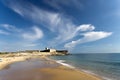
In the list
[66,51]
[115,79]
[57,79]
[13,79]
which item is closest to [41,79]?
[57,79]

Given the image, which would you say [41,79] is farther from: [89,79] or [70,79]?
[89,79]

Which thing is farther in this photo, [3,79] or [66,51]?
[66,51]

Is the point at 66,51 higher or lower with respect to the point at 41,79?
higher

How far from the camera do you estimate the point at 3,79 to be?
1299 centimetres

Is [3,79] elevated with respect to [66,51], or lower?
lower

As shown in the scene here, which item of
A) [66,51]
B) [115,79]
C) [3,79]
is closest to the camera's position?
[3,79]

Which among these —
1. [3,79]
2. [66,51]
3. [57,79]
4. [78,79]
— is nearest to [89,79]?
[78,79]

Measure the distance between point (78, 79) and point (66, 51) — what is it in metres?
171

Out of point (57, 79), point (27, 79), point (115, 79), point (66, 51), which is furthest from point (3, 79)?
point (66, 51)

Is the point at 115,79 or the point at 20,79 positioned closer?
the point at 20,79

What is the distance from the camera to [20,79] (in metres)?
13.2

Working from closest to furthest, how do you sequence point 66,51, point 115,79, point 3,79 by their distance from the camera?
point 3,79 → point 115,79 → point 66,51

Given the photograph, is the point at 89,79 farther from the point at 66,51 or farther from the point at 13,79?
the point at 66,51

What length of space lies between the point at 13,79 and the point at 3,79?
865 millimetres
